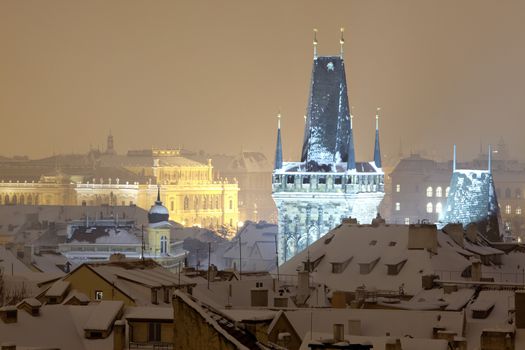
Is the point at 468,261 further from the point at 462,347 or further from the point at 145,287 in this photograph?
the point at 462,347

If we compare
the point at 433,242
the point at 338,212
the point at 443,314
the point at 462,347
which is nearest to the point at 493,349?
the point at 462,347

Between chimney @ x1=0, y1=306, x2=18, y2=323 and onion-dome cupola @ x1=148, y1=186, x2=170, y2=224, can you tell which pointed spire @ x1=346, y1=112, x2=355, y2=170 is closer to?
onion-dome cupola @ x1=148, y1=186, x2=170, y2=224

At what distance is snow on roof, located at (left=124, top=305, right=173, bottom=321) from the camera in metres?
50.9

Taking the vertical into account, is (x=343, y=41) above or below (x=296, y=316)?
above

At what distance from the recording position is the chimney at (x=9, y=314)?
51966mm

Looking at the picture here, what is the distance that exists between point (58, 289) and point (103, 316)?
13069mm

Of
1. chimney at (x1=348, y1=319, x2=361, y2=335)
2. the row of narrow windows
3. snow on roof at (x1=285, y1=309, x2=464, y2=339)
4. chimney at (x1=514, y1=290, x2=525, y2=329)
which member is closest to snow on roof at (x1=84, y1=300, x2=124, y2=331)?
snow on roof at (x1=285, y1=309, x2=464, y2=339)

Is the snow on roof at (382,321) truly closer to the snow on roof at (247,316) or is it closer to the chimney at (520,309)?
the chimney at (520,309)

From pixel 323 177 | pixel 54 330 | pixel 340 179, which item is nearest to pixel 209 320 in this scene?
pixel 54 330

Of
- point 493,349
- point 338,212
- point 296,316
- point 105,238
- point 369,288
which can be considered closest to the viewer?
point 493,349

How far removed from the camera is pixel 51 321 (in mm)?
52781

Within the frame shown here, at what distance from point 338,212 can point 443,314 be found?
70702mm

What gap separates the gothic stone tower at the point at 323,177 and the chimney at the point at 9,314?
7389cm

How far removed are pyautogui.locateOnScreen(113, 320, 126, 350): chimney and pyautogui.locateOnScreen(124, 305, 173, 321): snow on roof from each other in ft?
4.36
